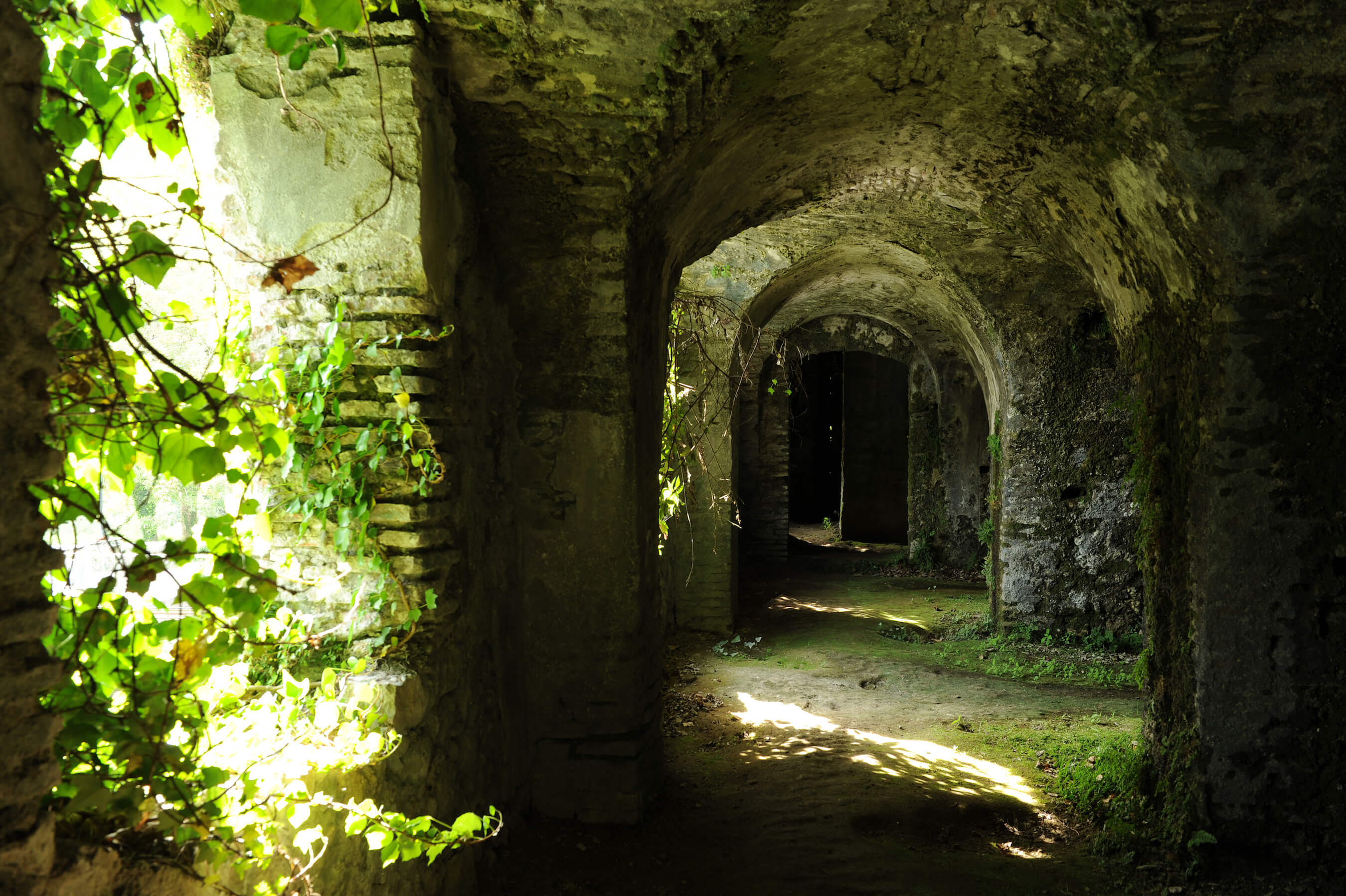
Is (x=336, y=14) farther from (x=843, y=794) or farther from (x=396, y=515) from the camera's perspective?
(x=843, y=794)

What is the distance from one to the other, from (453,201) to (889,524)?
13.4m

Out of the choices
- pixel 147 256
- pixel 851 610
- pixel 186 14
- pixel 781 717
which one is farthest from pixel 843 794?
pixel 851 610

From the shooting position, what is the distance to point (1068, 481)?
7.39 metres

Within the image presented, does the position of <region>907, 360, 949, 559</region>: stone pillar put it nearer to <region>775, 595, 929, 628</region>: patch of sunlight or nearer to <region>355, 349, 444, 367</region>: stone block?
<region>775, 595, 929, 628</region>: patch of sunlight

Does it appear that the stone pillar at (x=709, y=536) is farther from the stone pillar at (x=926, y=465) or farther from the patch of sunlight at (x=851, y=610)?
the stone pillar at (x=926, y=465)

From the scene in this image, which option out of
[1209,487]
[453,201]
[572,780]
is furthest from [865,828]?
[453,201]

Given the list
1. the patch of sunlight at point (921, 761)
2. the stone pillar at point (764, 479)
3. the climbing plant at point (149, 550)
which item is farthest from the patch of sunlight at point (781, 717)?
the stone pillar at point (764, 479)

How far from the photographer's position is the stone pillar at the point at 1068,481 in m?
7.27

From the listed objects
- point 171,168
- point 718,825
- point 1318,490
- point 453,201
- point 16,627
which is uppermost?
point 171,168

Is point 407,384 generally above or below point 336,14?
below

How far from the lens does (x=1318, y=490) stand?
3.09m

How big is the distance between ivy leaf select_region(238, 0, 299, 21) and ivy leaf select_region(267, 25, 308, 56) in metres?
0.15

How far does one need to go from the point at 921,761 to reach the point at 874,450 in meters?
11.3

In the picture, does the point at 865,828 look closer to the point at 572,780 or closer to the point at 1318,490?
the point at 572,780
